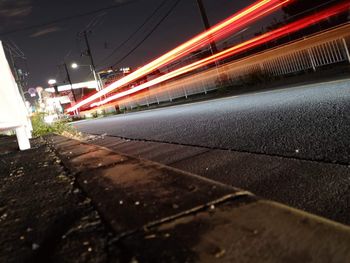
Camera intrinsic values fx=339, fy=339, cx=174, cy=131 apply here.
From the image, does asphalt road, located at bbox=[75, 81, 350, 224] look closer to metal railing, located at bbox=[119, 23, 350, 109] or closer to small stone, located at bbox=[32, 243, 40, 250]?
small stone, located at bbox=[32, 243, 40, 250]

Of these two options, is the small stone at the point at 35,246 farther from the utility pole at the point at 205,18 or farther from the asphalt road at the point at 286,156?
the utility pole at the point at 205,18

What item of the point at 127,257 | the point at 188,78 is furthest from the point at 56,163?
the point at 188,78

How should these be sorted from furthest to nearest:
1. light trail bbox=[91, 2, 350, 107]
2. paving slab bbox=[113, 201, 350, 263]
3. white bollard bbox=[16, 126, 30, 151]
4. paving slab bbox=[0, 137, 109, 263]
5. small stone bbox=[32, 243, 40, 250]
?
light trail bbox=[91, 2, 350, 107] → white bollard bbox=[16, 126, 30, 151] → small stone bbox=[32, 243, 40, 250] → paving slab bbox=[0, 137, 109, 263] → paving slab bbox=[113, 201, 350, 263]

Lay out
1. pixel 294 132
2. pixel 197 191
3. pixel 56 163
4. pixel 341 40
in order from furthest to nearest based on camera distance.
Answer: pixel 341 40 → pixel 294 132 → pixel 56 163 → pixel 197 191

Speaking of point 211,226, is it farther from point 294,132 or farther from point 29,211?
point 294,132

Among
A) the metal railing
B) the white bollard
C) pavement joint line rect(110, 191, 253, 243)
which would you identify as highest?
the metal railing

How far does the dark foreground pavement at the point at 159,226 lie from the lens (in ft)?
3.82

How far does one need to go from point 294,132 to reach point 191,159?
5.01 ft

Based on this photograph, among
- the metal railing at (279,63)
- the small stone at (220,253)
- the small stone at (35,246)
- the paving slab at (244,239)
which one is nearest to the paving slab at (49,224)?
the small stone at (35,246)

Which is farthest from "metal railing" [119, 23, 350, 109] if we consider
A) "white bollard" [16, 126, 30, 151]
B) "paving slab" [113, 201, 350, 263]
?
"paving slab" [113, 201, 350, 263]

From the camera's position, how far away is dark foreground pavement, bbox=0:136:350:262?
3.82 feet

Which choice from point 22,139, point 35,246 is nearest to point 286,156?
point 35,246

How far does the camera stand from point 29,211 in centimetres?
211

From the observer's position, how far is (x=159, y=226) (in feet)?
4.77
